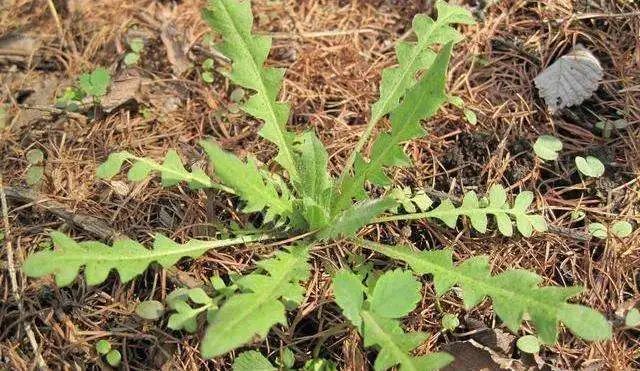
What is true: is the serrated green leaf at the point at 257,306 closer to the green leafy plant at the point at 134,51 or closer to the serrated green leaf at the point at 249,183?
the serrated green leaf at the point at 249,183

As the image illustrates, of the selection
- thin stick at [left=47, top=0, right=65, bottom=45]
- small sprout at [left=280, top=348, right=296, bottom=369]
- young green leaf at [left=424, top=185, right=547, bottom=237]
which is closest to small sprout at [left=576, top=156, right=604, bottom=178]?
young green leaf at [left=424, top=185, right=547, bottom=237]

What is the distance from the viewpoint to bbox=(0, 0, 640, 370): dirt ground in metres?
2.28

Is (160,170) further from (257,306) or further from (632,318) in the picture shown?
(632,318)

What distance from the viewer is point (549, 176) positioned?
262 cm

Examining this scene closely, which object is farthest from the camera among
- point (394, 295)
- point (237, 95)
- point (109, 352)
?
point (237, 95)

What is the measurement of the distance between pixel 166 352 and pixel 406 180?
113 centimetres

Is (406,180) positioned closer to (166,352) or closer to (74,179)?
(166,352)

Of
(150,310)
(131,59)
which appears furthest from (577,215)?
(131,59)

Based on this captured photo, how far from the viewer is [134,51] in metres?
3.04

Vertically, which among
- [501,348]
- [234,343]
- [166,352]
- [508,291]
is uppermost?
[234,343]

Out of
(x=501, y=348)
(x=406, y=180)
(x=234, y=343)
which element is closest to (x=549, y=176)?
(x=406, y=180)

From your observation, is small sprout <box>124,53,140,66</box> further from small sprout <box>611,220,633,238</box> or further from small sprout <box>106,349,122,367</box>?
small sprout <box>611,220,633,238</box>

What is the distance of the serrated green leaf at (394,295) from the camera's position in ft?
6.57

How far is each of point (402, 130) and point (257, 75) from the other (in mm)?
618
